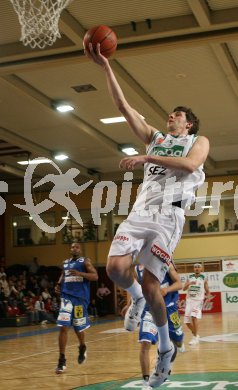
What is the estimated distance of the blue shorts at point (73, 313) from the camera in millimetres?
10602

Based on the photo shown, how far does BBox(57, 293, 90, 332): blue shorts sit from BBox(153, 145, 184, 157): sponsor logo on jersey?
5321 mm

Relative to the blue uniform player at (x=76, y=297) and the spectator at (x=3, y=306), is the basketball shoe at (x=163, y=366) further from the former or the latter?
the spectator at (x=3, y=306)

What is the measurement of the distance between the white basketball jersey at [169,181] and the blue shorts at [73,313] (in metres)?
5.15

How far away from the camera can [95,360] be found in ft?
37.9

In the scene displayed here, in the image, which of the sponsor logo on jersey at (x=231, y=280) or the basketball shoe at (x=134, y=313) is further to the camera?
the sponsor logo on jersey at (x=231, y=280)

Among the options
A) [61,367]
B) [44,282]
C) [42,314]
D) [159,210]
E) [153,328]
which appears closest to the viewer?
[159,210]

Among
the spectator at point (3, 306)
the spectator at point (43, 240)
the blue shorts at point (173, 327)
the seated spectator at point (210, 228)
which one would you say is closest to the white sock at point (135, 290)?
the blue shorts at point (173, 327)

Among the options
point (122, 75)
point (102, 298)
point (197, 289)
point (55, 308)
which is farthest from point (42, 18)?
point (102, 298)

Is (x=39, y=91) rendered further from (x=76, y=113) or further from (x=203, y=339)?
(x=203, y=339)

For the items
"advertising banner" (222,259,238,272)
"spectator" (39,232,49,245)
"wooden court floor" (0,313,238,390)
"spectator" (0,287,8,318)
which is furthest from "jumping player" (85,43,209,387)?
"spectator" (39,232,49,245)

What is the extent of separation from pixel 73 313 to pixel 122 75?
7023 mm

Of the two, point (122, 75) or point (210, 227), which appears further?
point (210, 227)

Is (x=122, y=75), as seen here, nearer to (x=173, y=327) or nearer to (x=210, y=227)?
(x=173, y=327)

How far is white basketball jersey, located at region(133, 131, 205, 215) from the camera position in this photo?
5.85 meters
